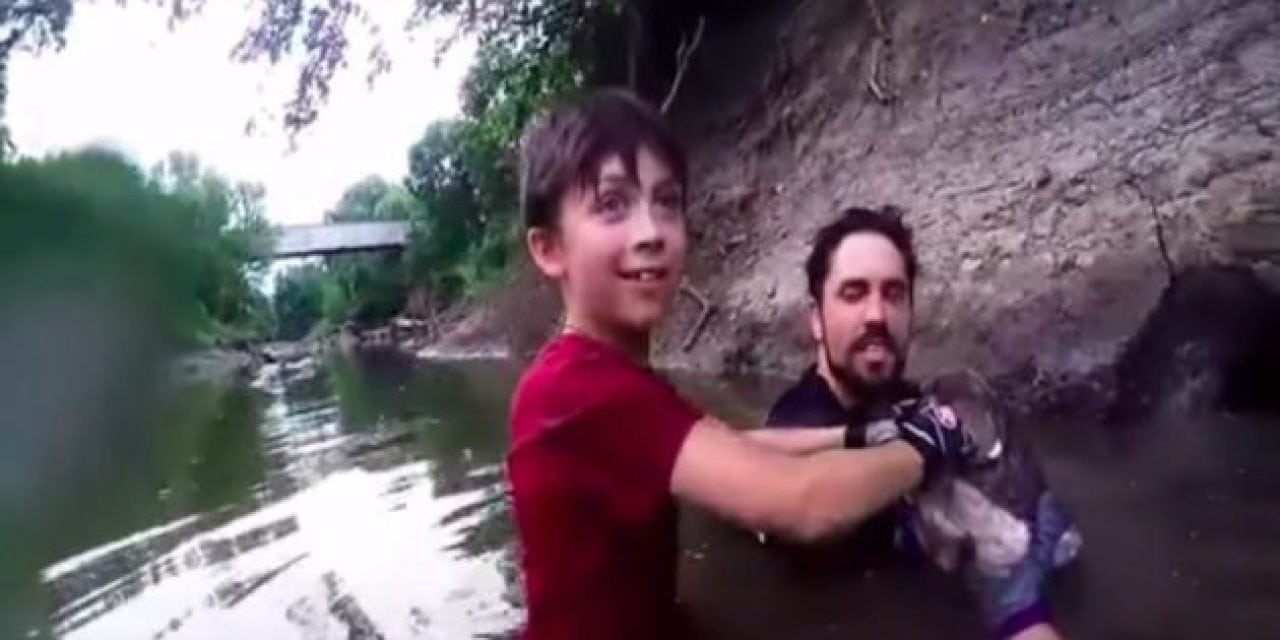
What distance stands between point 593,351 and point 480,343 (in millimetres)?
12524

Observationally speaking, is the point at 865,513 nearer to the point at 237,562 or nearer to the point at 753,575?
the point at 753,575

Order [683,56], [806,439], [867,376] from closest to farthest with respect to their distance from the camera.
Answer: [806,439] < [867,376] < [683,56]

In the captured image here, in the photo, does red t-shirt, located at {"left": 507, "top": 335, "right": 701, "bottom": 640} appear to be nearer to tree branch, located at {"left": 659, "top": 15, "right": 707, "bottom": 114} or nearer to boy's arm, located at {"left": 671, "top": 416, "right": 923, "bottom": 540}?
boy's arm, located at {"left": 671, "top": 416, "right": 923, "bottom": 540}

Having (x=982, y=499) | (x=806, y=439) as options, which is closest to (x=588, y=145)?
(x=982, y=499)

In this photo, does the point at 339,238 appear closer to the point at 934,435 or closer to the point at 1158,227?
the point at 1158,227

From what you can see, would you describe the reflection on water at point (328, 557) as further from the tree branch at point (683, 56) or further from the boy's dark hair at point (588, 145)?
the tree branch at point (683, 56)

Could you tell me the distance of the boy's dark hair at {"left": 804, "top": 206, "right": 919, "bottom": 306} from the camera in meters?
2.50

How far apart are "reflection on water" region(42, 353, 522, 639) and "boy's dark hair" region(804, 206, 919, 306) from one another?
0.89 meters

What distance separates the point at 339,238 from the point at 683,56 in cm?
311

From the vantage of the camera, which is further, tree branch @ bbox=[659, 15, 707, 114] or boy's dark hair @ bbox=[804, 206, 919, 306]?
tree branch @ bbox=[659, 15, 707, 114]

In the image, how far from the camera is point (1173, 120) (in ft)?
17.5

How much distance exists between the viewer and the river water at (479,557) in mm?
2336

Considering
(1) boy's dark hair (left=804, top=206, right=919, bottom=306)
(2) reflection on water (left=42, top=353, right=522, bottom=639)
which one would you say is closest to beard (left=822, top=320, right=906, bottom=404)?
(1) boy's dark hair (left=804, top=206, right=919, bottom=306)

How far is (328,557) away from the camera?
376 centimetres
